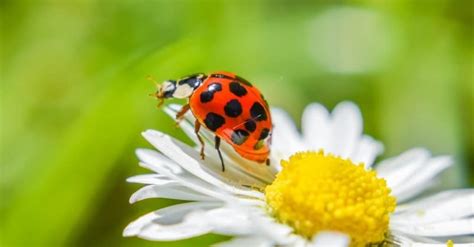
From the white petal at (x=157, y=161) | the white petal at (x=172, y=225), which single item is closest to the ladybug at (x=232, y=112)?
the white petal at (x=157, y=161)

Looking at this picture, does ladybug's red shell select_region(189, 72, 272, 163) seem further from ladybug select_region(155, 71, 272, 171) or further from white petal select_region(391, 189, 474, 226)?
white petal select_region(391, 189, 474, 226)

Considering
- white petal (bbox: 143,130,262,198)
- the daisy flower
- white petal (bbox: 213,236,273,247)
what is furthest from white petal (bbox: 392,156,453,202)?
white petal (bbox: 213,236,273,247)

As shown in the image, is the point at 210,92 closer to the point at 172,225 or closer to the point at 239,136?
the point at 239,136

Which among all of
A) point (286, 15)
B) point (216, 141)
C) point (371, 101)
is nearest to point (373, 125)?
point (371, 101)

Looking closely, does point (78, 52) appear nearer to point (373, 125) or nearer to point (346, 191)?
point (373, 125)

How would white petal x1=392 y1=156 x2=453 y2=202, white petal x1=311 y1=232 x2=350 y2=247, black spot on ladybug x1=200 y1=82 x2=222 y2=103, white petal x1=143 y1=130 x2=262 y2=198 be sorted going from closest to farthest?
white petal x1=311 y1=232 x2=350 y2=247
white petal x1=143 y1=130 x2=262 y2=198
black spot on ladybug x1=200 y1=82 x2=222 y2=103
white petal x1=392 y1=156 x2=453 y2=202

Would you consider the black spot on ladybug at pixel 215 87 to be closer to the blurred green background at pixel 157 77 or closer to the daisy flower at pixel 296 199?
the daisy flower at pixel 296 199
